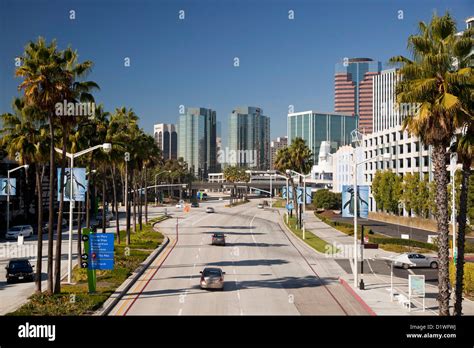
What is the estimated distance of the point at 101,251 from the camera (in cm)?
2753

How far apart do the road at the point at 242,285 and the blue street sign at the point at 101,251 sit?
2227 mm

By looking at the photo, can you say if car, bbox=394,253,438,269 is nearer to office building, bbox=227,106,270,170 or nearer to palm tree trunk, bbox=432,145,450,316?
palm tree trunk, bbox=432,145,450,316

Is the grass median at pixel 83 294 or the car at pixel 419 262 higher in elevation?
the grass median at pixel 83 294

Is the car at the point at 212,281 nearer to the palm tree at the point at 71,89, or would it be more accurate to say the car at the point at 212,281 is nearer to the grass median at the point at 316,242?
the palm tree at the point at 71,89

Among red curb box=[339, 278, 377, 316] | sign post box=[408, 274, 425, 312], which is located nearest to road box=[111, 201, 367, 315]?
red curb box=[339, 278, 377, 316]

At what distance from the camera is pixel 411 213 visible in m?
90.3

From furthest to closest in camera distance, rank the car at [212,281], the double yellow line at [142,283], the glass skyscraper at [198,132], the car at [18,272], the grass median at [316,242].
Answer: the glass skyscraper at [198,132] → the grass median at [316,242] → the car at [18,272] → the car at [212,281] → the double yellow line at [142,283]

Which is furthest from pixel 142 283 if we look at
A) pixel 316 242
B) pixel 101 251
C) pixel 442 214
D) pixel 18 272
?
pixel 316 242

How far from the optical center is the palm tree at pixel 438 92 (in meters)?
17.5

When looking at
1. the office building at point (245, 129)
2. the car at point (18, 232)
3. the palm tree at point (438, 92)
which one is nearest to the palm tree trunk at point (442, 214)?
the palm tree at point (438, 92)

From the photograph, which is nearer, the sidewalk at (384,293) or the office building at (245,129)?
the sidewalk at (384,293)

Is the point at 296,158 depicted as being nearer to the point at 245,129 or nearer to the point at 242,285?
the point at 242,285
